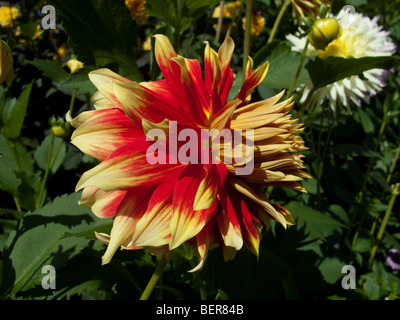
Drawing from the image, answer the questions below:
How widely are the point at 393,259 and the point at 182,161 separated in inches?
62.9

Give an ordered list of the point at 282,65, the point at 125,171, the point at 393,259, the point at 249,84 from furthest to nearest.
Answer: the point at 393,259, the point at 282,65, the point at 249,84, the point at 125,171

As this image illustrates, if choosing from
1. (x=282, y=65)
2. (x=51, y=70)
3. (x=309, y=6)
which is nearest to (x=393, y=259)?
(x=282, y=65)

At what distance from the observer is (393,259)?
1.75 metres

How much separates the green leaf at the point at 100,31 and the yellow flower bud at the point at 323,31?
1.44 ft

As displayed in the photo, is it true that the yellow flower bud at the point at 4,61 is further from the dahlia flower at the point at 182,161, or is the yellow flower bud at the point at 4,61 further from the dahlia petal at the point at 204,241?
the dahlia petal at the point at 204,241

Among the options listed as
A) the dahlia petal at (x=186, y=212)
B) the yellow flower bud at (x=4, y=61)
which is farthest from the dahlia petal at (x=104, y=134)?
the yellow flower bud at (x=4, y=61)

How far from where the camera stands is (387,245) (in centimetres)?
177

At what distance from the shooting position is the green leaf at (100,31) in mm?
799

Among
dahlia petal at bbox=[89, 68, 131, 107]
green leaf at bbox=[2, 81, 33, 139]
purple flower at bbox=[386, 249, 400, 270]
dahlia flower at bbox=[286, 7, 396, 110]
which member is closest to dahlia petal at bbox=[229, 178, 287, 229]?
dahlia petal at bbox=[89, 68, 131, 107]

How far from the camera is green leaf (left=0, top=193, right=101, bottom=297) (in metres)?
0.83

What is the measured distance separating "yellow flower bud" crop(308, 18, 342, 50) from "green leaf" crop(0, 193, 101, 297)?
0.68m

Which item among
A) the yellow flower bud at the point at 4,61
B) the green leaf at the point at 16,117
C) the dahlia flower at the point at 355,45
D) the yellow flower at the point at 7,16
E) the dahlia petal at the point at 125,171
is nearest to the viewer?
the dahlia petal at the point at 125,171
